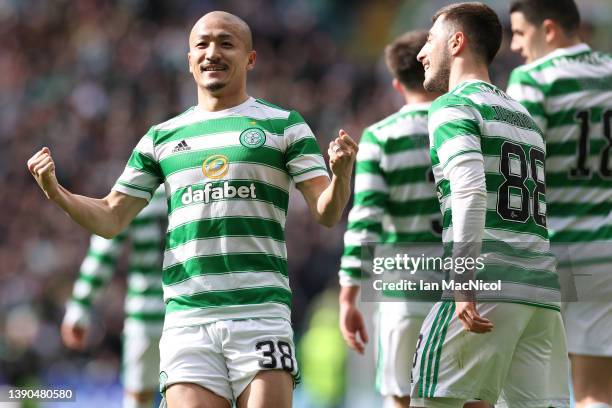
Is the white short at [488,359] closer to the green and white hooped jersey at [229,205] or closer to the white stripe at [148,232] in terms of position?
the green and white hooped jersey at [229,205]

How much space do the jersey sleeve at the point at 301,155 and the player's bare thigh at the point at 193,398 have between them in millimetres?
1089

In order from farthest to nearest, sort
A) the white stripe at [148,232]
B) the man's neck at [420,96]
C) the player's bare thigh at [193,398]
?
the white stripe at [148,232] → the man's neck at [420,96] → the player's bare thigh at [193,398]

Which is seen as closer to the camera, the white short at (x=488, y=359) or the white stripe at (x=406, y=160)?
the white short at (x=488, y=359)

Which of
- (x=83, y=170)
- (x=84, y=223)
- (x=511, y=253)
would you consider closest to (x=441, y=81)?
(x=511, y=253)

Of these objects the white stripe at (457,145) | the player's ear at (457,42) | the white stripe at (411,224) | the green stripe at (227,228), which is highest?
the player's ear at (457,42)

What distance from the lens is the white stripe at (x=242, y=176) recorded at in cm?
529

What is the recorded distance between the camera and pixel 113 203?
554cm

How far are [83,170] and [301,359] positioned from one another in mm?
5386

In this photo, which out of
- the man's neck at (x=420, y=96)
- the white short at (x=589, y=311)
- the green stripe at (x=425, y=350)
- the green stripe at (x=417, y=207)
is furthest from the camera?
the man's neck at (x=420, y=96)

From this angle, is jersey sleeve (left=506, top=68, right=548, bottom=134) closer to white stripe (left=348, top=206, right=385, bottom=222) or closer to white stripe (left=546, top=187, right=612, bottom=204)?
white stripe (left=546, top=187, right=612, bottom=204)

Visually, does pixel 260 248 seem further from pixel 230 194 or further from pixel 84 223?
pixel 84 223

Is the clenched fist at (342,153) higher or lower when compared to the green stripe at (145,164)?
lower

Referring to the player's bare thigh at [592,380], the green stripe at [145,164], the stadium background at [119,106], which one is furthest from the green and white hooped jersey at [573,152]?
the stadium background at [119,106]

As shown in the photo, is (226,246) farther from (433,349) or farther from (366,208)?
(366,208)
